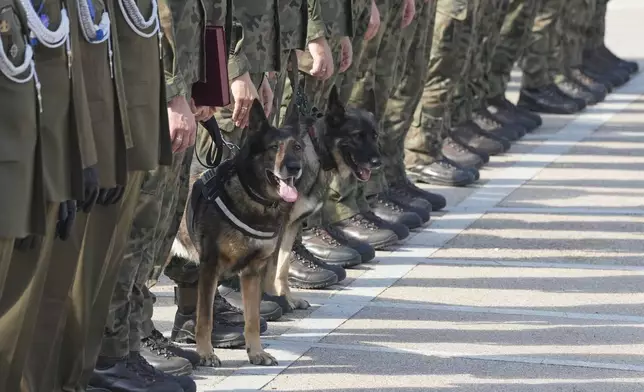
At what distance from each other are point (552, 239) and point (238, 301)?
2.66 meters

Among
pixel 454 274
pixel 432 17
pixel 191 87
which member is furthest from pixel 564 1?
pixel 191 87

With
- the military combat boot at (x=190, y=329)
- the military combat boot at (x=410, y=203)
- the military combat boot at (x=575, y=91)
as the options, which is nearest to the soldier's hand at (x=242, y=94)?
the military combat boot at (x=190, y=329)

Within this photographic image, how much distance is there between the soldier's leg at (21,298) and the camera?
13.8 feet

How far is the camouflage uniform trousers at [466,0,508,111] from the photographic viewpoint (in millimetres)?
11109

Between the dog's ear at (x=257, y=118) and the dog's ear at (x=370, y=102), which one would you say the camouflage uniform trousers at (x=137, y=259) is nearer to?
the dog's ear at (x=257, y=118)

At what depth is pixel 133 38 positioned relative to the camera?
4590 millimetres

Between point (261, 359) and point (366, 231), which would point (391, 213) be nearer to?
point (366, 231)

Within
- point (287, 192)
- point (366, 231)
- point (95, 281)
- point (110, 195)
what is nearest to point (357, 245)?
point (366, 231)

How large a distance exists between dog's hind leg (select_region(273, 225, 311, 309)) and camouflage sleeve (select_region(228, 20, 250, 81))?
104 centimetres

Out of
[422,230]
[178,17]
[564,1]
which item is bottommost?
[422,230]

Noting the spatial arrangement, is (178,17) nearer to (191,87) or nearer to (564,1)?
(191,87)

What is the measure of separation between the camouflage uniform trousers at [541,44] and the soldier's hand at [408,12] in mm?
4839

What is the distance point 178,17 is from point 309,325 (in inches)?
74.2

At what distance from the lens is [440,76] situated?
10.2 meters
